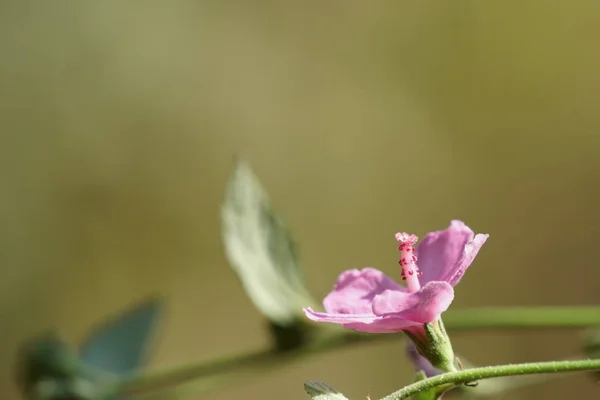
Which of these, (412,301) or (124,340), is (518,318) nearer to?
(412,301)

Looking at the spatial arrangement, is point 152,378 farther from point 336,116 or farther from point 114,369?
point 336,116

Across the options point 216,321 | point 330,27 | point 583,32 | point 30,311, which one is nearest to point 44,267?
point 30,311

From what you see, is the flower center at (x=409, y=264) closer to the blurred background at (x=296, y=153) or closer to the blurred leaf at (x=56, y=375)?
the blurred leaf at (x=56, y=375)

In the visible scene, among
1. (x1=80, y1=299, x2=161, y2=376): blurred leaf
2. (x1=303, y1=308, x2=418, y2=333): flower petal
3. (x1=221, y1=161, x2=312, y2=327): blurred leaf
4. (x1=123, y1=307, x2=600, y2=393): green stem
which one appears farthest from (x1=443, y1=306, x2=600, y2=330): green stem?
(x1=80, y1=299, x2=161, y2=376): blurred leaf

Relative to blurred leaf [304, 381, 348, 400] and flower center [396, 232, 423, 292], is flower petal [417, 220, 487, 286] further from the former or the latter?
blurred leaf [304, 381, 348, 400]

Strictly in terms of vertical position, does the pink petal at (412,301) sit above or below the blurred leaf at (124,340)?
below

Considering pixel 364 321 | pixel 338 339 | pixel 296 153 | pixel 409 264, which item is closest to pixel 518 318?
pixel 338 339

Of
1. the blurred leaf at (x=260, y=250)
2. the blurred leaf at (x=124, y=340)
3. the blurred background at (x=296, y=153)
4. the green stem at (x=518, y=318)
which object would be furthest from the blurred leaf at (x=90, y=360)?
the blurred background at (x=296, y=153)
